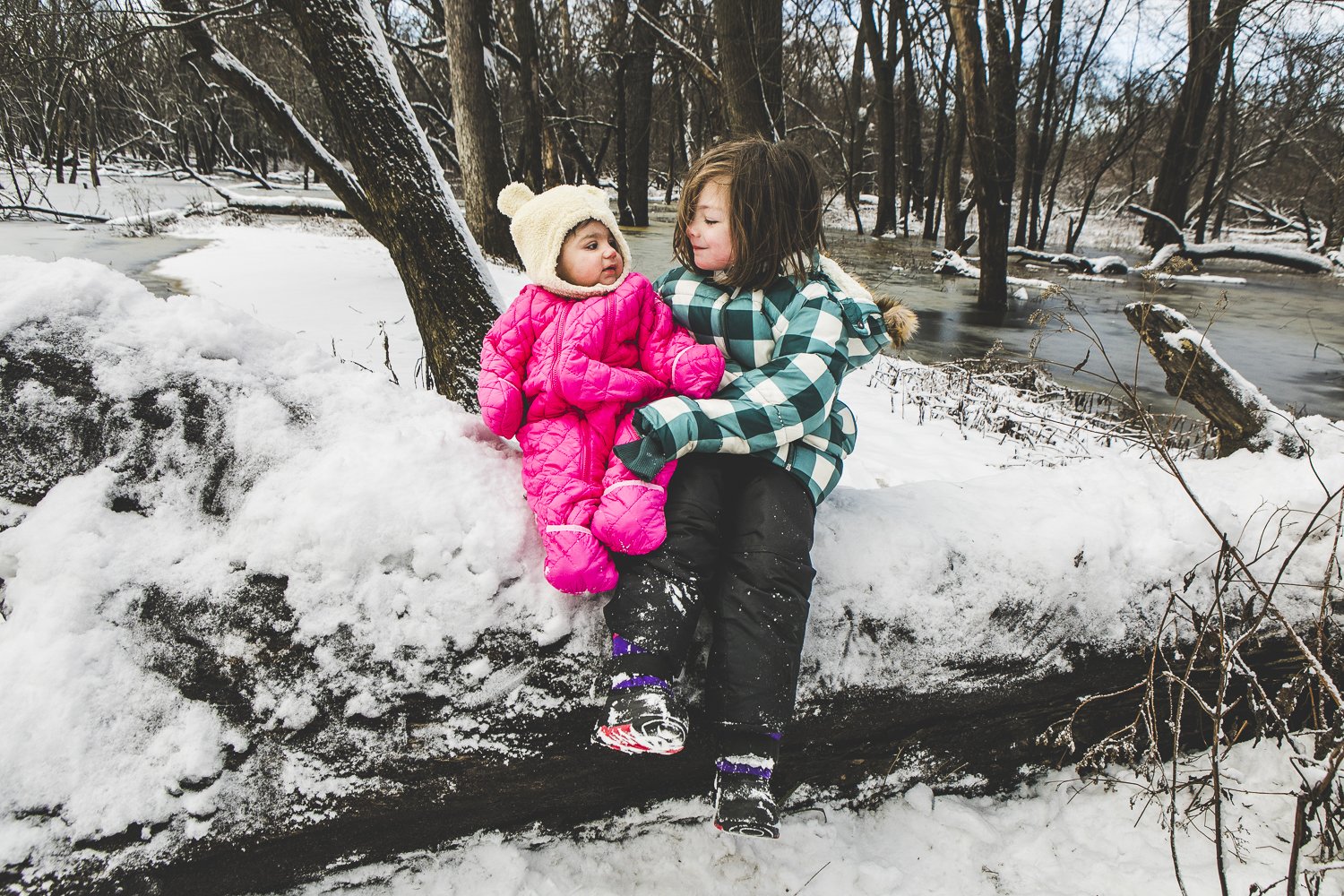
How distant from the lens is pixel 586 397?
176 cm

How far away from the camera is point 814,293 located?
188 cm


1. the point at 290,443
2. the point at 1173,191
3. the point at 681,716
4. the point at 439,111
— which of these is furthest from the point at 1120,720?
the point at 1173,191

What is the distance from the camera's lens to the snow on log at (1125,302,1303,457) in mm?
3088

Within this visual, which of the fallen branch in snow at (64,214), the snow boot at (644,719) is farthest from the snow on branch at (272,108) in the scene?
the fallen branch in snow at (64,214)

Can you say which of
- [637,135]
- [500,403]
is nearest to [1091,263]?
[637,135]

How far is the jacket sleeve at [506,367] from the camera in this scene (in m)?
1.80

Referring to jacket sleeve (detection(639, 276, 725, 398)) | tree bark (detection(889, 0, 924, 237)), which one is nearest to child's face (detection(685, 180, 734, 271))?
jacket sleeve (detection(639, 276, 725, 398))

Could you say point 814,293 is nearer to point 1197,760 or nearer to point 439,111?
point 1197,760

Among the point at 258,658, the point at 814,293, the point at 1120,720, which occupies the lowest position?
the point at 1120,720

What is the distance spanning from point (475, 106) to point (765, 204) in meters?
6.38

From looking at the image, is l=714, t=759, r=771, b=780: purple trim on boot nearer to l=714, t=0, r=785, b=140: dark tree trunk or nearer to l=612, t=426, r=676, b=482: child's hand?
l=612, t=426, r=676, b=482: child's hand

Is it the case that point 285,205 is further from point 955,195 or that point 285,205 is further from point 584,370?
point 584,370

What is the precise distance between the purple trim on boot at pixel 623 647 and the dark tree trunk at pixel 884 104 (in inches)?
722

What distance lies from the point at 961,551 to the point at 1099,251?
72.6 ft
